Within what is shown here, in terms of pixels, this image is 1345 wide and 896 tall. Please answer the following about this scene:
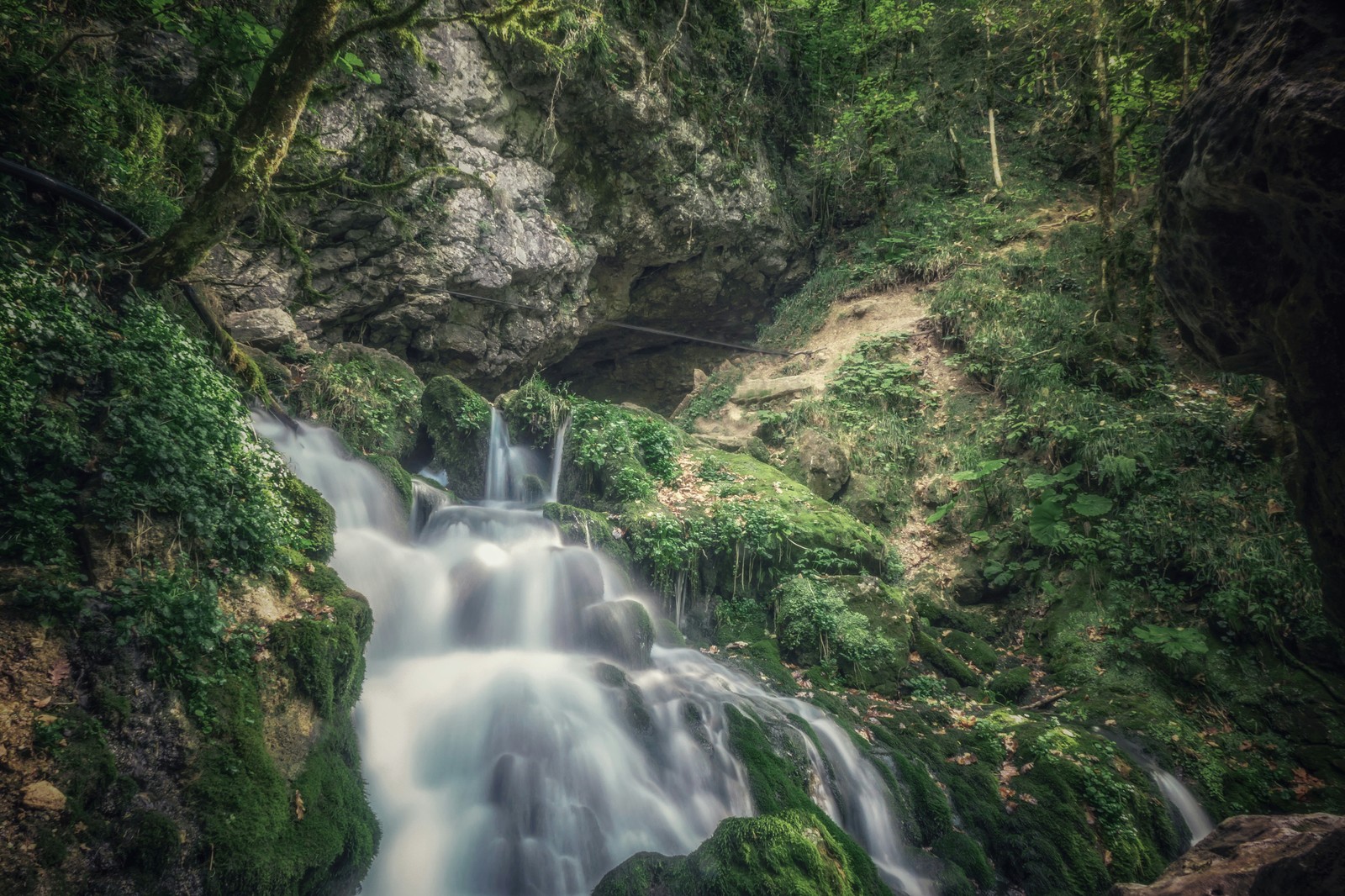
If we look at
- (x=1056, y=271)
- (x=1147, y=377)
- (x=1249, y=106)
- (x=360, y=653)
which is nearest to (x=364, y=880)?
(x=360, y=653)

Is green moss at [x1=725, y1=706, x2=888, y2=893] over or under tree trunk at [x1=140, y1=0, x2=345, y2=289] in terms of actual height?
under

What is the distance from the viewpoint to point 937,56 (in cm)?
1723

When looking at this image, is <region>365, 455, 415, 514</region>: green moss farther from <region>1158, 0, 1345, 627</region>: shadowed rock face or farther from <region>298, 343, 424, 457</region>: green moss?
<region>1158, 0, 1345, 627</region>: shadowed rock face

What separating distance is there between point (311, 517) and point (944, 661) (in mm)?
7555

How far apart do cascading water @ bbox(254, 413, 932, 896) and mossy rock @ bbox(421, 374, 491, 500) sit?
5.42 feet

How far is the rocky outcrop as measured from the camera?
301cm

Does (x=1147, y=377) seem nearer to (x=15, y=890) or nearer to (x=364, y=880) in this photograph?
(x=364, y=880)

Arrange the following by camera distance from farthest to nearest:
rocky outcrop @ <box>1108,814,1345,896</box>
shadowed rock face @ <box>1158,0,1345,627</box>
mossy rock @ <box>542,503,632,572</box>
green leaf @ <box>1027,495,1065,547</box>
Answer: green leaf @ <box>1027,495,1065,547</box>, mossy rock @ <box>542,503,632,572</box>, shadowed rock face @ <box>1158,0,1345,627</box>, rocky outcrop @ <box>1108,814,1345,896</box>

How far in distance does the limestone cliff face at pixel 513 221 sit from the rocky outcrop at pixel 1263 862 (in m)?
9.26

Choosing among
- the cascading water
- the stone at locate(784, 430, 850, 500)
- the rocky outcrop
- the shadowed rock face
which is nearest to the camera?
the rocky outcrop

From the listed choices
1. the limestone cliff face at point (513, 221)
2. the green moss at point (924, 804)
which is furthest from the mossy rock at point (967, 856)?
the limestone cliff face at point (513, 221)

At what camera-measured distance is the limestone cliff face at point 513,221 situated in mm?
9602

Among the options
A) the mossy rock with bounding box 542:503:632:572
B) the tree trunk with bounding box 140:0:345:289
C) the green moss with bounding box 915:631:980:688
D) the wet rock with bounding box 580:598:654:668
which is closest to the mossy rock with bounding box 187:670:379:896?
the wet rock with bounding box 580:598:654:668

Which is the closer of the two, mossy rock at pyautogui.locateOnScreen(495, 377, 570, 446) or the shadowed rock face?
the shadowed rock face
